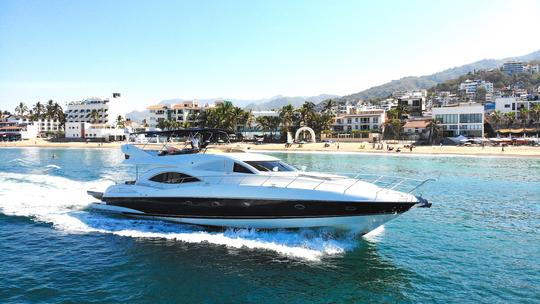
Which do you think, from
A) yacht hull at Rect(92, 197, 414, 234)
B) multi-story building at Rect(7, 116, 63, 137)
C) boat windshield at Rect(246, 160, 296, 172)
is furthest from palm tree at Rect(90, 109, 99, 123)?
boat windshield at Rect(246, 160, 296, 172)

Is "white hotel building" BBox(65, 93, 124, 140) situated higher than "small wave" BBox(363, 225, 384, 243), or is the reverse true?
"white hotel building" BBox(65, 93, 124, 140)

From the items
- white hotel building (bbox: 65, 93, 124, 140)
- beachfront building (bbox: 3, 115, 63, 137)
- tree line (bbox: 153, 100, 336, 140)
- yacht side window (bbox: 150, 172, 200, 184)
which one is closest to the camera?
yacht side window (bbox: 150, 172, 200, 184)

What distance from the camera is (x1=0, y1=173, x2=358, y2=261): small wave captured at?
43.9 ft

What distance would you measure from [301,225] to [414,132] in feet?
303

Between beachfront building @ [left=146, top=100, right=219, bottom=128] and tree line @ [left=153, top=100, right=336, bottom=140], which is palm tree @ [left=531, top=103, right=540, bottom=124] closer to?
tree line @ [left=153, top=100, right=336, bottom=140]

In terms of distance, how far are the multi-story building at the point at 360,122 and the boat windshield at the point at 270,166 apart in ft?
317

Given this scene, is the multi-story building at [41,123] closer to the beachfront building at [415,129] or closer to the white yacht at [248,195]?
the beachfront building at [415,129]

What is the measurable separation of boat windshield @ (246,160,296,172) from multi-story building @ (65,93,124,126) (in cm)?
13720

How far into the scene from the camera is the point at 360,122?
4397 inches

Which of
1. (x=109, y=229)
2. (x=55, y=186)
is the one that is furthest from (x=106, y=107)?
(x=109, y=229)

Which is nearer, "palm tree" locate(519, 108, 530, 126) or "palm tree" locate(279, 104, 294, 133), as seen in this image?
"palm tree" locate(519, 108, 530, 126)

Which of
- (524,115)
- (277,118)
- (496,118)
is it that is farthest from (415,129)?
(277,118)

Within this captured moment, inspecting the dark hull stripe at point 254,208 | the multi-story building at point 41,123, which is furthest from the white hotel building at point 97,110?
the dark hull stripe at point 254,208

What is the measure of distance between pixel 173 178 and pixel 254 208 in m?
4.17
